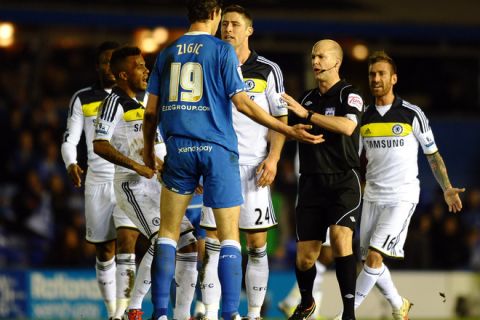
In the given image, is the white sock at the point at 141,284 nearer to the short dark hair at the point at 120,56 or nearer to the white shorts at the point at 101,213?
the white shorts at the point at 101,213

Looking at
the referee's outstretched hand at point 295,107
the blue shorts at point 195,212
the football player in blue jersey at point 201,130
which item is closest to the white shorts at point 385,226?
the blue shorts at point 195,212

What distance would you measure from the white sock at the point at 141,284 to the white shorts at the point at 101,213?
1.18 m

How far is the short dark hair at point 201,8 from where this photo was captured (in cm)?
1025

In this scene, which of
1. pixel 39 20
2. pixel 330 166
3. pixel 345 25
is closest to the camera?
pixel 330 166

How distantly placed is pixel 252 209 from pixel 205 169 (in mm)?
1586

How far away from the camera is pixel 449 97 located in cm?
2503

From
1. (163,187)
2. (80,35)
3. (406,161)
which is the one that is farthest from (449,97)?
(163,187)

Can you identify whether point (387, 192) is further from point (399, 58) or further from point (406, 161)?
point (399, 58)

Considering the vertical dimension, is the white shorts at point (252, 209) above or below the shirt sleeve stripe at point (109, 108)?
below

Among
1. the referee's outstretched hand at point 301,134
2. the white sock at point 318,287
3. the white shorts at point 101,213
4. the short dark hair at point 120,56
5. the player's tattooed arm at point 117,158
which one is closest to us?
the referee's outstretched hand at point 301,134

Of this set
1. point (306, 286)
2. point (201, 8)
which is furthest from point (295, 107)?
point (306, 286)

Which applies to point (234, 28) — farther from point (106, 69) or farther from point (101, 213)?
point (101, 213)

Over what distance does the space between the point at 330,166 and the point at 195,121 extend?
74.8 inches

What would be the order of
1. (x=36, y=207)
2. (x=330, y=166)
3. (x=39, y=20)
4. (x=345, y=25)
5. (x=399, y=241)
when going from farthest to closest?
(x=345, y=25), (x=39, y=20), (x=36, y=207), (x=399, y=241), (x=330, y=166)
